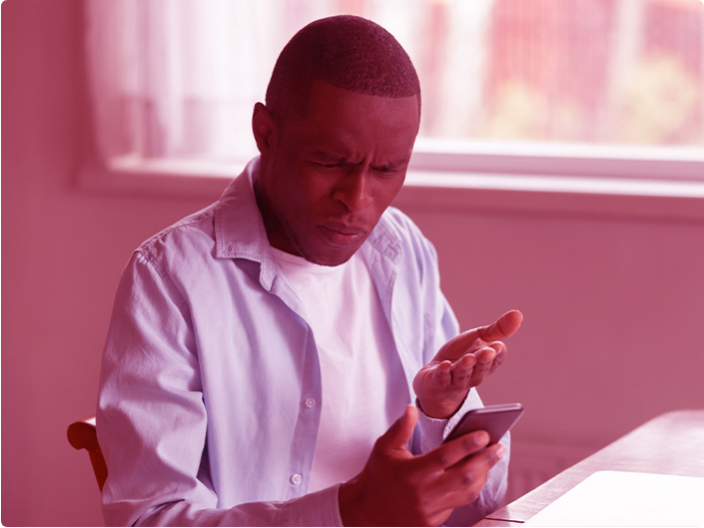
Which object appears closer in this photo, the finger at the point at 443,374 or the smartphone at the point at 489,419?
the smartphone at the point at 489,419

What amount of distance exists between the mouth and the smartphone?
1.23 ft

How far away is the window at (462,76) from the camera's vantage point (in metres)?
2.15

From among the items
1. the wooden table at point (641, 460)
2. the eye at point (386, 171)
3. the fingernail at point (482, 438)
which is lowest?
the wooden table at point (641, 460)

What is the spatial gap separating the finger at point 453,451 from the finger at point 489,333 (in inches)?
7.9

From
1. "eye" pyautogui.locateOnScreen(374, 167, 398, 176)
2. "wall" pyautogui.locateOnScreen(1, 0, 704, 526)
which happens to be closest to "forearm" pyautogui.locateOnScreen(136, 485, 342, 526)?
"eye" pyautogui.locateOnScreen(374, 167, 398, 176)

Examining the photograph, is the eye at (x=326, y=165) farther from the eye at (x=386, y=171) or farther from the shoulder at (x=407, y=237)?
the shoulder at (x=407, y=237)

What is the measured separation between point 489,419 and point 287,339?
17.3 inches

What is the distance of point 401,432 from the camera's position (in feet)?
2.84

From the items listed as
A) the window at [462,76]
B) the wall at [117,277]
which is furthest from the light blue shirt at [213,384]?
the window at [462,76]

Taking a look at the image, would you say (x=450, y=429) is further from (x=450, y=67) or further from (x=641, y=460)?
(x=450, y=67)

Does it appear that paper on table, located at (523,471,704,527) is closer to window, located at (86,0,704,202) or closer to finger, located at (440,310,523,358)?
finger, located at (440,310,523,358)

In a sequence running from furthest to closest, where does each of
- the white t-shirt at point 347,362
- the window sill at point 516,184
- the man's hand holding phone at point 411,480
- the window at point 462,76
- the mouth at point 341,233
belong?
the window at point 462,76 → the window sill at point 516,184 → the white t-shirt at point 347,362 → the mouth at point 341,233 → the man's hand holding phone at point 411,480

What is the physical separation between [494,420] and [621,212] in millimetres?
1178

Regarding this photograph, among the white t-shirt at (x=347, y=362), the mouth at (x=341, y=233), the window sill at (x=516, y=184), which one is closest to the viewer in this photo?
the mouth at (x=341, y=233)
